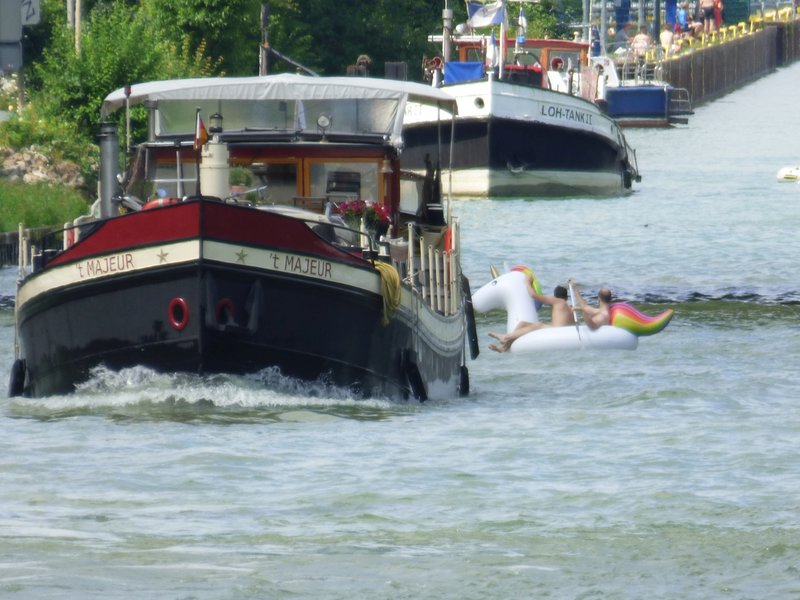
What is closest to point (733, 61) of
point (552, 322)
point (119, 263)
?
point (552, 322)

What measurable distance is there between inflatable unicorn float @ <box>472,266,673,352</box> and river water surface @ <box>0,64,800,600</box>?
1.11ft

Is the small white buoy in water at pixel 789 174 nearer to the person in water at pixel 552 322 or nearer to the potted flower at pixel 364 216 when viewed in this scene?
the person in water at pixel 552 322

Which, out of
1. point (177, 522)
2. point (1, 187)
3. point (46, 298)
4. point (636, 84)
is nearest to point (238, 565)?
point (177, 522)

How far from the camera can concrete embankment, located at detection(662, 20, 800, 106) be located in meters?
81.1

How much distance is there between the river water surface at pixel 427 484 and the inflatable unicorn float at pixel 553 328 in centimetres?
34

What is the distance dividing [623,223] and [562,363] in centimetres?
1817

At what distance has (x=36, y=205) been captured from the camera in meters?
29.9

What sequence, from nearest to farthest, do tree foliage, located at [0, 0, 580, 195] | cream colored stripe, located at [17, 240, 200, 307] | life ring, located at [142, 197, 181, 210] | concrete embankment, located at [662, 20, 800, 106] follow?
cream colored stripe, located at [17, 240, 200, 307], life ring, located at [142, 197, 181, 210], tree foliage, located at [0, 0, 580, 195], concrete embankment, located at [662, 20, 800, 106]

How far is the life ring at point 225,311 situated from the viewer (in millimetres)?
14688

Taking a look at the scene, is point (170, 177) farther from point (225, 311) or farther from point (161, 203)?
point (225, 311)

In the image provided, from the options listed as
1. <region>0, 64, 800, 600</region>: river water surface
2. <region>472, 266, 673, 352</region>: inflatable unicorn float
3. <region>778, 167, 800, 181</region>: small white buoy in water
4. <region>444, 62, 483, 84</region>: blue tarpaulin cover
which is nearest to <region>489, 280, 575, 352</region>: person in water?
<region>472, 266, 673, 352</region>: inflatable unicorn float

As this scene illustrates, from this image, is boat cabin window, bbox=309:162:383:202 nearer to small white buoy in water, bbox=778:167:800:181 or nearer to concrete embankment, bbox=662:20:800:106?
small white buoy in water, bbox=778:167:800:181

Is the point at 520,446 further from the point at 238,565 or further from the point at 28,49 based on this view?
the point at 28,49

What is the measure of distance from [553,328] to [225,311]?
28.0 feet
